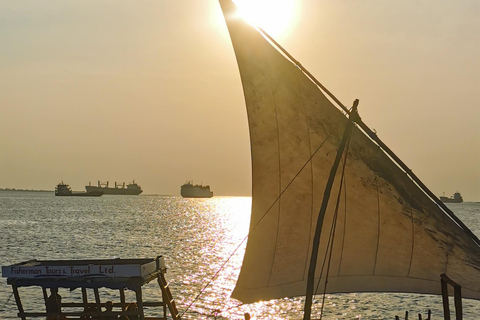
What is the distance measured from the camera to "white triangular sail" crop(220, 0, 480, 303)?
19438mm

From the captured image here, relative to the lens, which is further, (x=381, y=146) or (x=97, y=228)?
(x=97, y=228)

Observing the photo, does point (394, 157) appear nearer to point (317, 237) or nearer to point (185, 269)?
point (317, 237)

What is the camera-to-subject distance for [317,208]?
67.7ft

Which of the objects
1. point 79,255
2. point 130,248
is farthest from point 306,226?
point 130,248

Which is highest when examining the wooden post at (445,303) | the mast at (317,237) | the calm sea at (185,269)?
the mast at (317,237)

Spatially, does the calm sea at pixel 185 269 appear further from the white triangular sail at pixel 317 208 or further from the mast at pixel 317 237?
the mast at pixel 317 237

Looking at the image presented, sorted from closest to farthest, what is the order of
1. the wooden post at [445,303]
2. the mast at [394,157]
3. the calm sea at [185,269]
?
1. the wooden post at [445,303]
2. the mast at [394,157]
3. the calm sea at [185,269]

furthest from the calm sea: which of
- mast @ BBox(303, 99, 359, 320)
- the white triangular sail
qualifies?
mast @ BBox(303, 99, 359, 320)

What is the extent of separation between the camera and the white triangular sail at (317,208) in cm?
1944

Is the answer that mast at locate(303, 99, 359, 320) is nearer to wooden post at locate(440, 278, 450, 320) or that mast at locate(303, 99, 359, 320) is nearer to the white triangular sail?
the white triangular sail

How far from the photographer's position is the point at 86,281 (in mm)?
18141

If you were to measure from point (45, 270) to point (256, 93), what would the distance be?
8129 mm

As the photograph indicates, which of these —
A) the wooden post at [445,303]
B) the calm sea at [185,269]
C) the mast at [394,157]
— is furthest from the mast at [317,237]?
the calm sea at [185,269]

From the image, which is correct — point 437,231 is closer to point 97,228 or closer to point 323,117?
point 323,117
